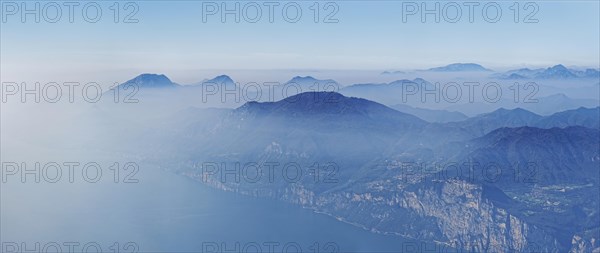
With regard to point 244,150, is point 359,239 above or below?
below

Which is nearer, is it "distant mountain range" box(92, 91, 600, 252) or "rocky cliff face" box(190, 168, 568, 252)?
"rocky cliff face" box(190, 168, 568, 252)

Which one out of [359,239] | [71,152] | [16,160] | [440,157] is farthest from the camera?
[71,152]

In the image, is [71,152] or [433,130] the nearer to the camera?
[433,130]

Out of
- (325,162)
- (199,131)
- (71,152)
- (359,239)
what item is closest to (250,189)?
(325,162)

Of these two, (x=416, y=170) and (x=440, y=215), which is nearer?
(x=440, y=215)

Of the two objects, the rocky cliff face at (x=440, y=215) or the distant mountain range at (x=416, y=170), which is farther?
the distant mountain range at (x=416, y=170)

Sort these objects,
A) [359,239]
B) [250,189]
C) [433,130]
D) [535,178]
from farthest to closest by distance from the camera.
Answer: [433,130], [250,189], [535,178], [359,239]

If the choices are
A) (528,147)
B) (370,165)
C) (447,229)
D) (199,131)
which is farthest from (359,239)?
(199,131)

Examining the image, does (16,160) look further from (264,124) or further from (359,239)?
(359,239)

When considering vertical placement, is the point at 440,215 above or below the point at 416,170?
below
